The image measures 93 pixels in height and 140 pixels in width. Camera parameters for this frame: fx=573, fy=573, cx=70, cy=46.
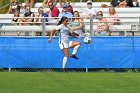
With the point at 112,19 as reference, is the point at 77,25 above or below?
below

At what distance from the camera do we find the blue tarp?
71.9 feet

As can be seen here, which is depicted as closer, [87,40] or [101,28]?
[87,40]

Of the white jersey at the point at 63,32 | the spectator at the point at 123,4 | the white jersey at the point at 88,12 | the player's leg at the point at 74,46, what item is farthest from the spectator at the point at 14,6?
the player's leg at the point at 74,46

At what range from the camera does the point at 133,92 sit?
1374 cm

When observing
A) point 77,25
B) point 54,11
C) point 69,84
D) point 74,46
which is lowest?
point 69,84

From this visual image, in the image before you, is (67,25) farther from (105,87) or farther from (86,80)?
(105,87)

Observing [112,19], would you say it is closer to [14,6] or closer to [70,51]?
[70,51]

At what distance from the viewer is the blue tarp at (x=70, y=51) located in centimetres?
2191

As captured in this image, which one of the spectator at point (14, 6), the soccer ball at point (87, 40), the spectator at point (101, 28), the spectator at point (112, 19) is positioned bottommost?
the soccer ball at point (87, 40)

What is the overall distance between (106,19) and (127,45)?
1745mm

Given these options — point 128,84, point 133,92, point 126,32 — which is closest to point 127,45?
point 126,32

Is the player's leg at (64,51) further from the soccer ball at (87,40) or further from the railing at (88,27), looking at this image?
the railing at (88,27)

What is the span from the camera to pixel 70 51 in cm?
2242

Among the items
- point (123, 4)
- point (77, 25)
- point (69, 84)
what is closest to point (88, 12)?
point (77, 25)
